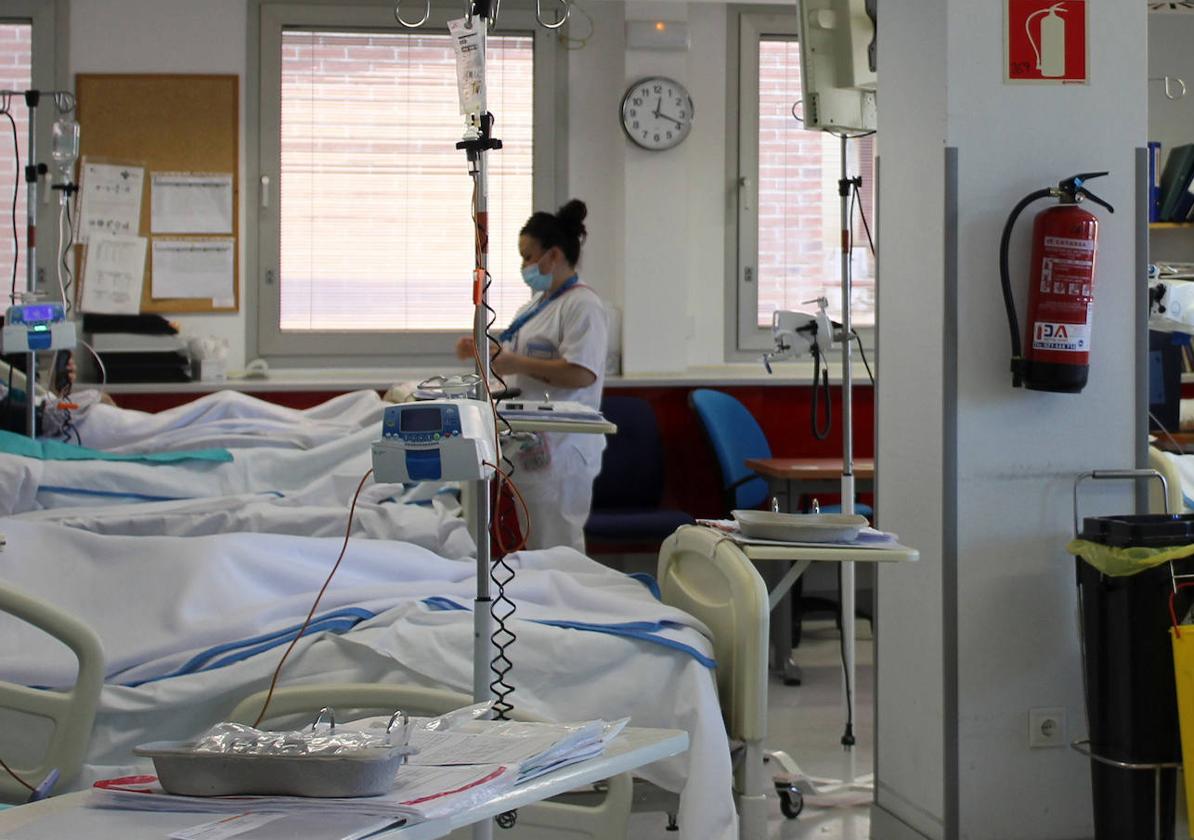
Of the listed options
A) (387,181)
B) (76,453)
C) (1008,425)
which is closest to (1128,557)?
(1008,425)

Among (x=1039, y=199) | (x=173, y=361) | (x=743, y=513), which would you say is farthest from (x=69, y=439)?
(x=1039, y=199)

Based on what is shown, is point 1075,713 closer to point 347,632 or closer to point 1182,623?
point 1182,623

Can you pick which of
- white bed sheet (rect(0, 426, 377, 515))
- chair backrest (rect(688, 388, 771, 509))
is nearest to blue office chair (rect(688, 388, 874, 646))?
chair backrest (rect(688, 388, 771, 509))

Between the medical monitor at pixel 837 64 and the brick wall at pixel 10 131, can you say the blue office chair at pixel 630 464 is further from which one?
the brick wall at pixel 10 131

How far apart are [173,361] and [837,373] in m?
2.85

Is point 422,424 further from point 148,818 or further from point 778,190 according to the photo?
point 778,190

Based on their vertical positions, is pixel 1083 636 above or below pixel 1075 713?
above

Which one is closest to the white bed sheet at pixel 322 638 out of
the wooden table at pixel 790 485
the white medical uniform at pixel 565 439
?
the white medical uniform at pixel 565 439

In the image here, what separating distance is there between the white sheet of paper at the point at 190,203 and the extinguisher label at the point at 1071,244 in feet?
13.0

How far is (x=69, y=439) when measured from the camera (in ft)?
Result: 14.8

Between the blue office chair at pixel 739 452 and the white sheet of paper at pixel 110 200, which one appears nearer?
the blue office chair at pixel 739 452

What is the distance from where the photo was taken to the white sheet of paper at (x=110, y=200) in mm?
5902

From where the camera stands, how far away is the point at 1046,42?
10.0ft

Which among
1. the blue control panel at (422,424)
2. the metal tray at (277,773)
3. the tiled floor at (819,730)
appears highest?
the blue control panel at (422,424)
